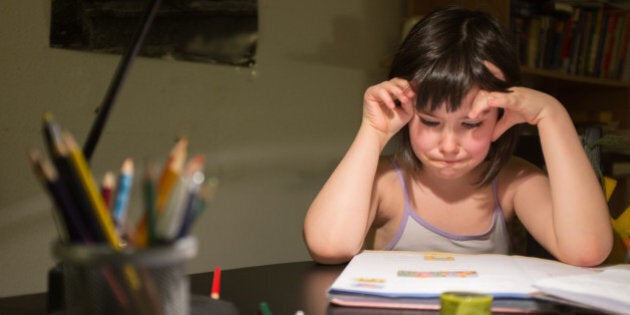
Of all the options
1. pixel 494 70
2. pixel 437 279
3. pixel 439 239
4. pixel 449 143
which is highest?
pixel 494 70

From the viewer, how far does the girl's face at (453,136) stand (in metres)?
0.94

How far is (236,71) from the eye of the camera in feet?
5.61

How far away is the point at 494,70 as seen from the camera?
979 millimetres

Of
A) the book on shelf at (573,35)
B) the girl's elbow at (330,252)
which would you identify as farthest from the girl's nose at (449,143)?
the book on shelf at (573,35)

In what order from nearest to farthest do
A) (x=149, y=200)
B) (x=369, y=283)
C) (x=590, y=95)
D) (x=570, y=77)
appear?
(x=149, y=200) → (x=369, y=283) → (x=570, y=77) → (x=590, y=95)

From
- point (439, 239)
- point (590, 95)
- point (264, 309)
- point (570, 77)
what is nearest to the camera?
point (264, 309)

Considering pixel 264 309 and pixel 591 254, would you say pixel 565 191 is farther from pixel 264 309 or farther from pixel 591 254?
pixel 264 309

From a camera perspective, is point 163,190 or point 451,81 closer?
point 163,190

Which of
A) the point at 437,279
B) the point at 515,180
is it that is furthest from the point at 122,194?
the point at 515,180

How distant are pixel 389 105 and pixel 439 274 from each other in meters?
0.34

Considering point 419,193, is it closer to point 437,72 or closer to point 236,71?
point 437,72

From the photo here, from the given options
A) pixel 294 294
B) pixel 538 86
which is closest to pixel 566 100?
pixel 538 86

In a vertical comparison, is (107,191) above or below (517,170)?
above

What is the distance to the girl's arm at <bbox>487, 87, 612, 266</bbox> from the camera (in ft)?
2.92
